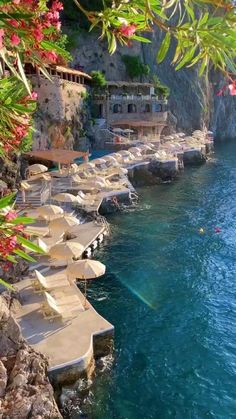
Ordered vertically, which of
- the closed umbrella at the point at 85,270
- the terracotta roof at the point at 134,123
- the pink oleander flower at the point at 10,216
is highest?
the pink oleander flower at the point at 10,216

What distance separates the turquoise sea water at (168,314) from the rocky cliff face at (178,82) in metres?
25.1

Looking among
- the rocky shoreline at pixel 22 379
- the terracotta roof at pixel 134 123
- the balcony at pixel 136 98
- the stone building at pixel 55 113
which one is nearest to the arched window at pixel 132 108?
the balcony at pixel 136 98

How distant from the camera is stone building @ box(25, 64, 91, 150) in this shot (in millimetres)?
36188

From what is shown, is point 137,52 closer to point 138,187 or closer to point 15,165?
point 138,187

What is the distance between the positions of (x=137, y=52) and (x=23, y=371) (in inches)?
2270

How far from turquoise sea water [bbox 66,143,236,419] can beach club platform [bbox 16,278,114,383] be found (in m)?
0.89

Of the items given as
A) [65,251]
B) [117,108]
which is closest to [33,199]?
[65,251]

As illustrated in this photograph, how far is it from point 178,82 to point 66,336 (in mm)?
62842

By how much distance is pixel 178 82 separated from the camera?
2729 inches

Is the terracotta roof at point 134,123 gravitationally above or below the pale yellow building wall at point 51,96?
below

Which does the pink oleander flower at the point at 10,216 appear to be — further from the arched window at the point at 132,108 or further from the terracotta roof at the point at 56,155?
the arched window at the point at 132,108

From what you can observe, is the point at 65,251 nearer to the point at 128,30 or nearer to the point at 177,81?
the point at 128,30

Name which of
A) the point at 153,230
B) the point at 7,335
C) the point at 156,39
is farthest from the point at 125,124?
the point at 7,335

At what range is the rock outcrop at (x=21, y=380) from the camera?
9867mm
